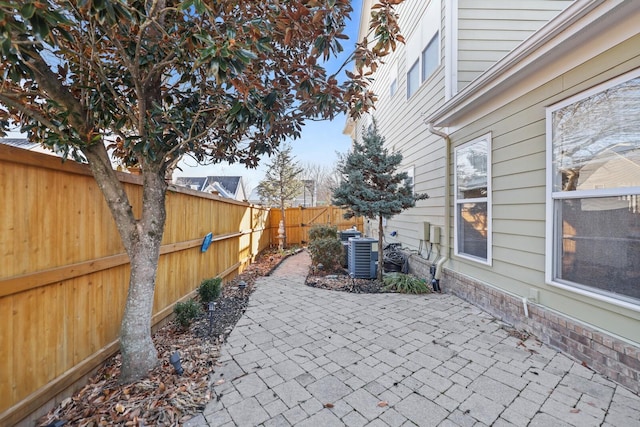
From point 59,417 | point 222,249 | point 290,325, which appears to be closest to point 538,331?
point 290,325

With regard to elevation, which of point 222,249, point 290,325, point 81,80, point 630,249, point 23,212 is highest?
point 81,80

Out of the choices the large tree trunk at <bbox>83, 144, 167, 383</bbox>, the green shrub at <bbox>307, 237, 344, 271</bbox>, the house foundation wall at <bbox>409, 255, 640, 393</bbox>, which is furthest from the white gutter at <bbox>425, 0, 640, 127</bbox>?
the green shrub at <bbox>307, 237, 344, 271</bbox>

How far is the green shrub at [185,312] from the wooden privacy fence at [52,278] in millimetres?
694

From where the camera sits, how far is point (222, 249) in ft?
18.8

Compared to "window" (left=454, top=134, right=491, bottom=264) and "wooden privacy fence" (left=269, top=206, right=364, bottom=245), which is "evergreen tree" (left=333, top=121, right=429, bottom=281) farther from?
"wooden privacy fence" (left=269, top=206, right=364, bottom=245)

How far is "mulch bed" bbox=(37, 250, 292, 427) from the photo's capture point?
78.0 inches

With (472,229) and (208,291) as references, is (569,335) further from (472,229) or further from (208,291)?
(208,291)

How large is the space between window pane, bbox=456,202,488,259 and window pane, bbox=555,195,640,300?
1.25 m

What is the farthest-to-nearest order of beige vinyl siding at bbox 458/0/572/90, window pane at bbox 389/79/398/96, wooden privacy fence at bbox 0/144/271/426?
window pane at bbox 389/79/398/96
beige vinyl siding at bbox 458/0/572/90
wooden privacy fence at bbox 0/144/271/426

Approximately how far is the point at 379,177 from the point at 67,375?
497 centimetres

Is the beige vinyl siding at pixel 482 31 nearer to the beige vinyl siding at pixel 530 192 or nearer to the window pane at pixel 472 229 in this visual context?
the beige vinyl siding at pixel 530 192

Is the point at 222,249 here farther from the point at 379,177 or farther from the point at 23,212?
the point at 23,212

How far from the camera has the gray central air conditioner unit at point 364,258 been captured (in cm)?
610

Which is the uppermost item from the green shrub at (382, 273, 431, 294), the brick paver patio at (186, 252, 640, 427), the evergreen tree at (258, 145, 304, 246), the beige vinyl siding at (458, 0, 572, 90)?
the beige vinyl siding at (458, 0, 572, 90)
